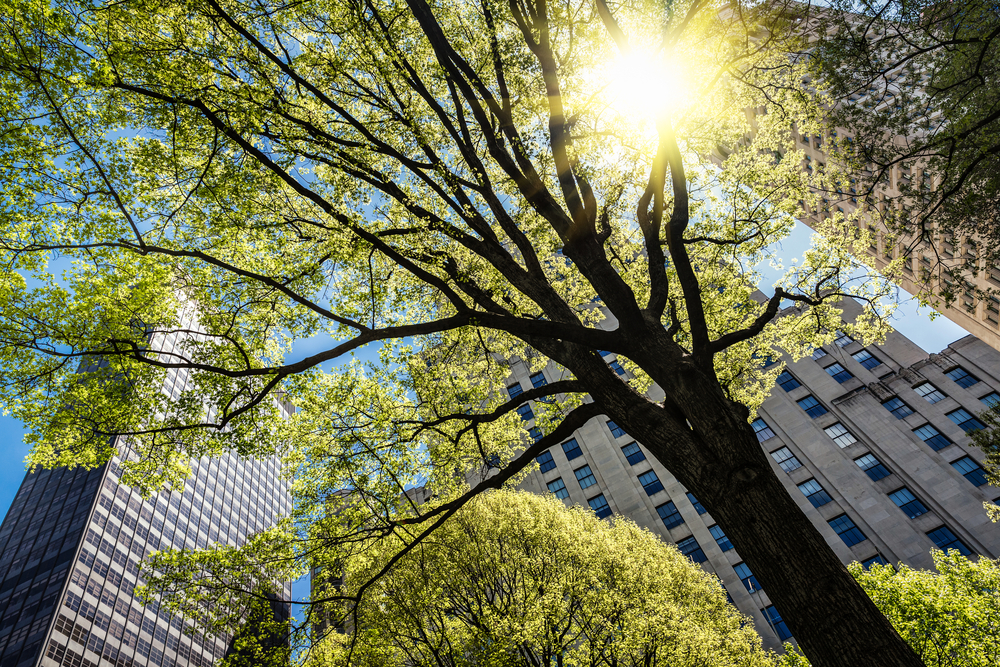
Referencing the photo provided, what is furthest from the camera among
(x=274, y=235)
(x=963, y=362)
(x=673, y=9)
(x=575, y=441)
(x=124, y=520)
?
(x=124, y=520)

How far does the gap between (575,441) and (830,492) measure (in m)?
19.0

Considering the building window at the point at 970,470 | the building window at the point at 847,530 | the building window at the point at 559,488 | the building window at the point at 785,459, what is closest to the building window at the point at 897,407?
the building window at the point at 970,470

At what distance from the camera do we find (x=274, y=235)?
977 centimetres

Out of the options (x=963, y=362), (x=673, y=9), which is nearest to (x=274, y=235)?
(x=673, y=9)

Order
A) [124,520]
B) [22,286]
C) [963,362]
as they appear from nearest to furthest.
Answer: [22,286] → [963,362] → [124,520]

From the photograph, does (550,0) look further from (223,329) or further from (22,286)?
(22,286)

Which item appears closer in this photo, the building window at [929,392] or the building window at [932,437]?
the building window at [932,437]

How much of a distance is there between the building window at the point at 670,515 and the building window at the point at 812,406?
13586 millimetres

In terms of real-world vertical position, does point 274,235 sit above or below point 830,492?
above

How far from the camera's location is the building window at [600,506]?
38103 millimetres

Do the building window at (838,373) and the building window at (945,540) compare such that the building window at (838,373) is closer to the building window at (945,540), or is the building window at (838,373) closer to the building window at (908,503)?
the building window at (908,503)

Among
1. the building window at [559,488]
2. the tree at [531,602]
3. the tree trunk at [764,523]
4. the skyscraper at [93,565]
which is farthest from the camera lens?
the skyscraper at [93,565]

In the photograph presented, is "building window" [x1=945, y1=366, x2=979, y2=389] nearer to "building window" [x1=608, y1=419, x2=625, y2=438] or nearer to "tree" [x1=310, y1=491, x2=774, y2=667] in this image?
"building window" [x1=608, y1=419, x2=625, y2=438]

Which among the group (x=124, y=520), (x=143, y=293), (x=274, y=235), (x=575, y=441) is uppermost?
(x=124, y=520)
